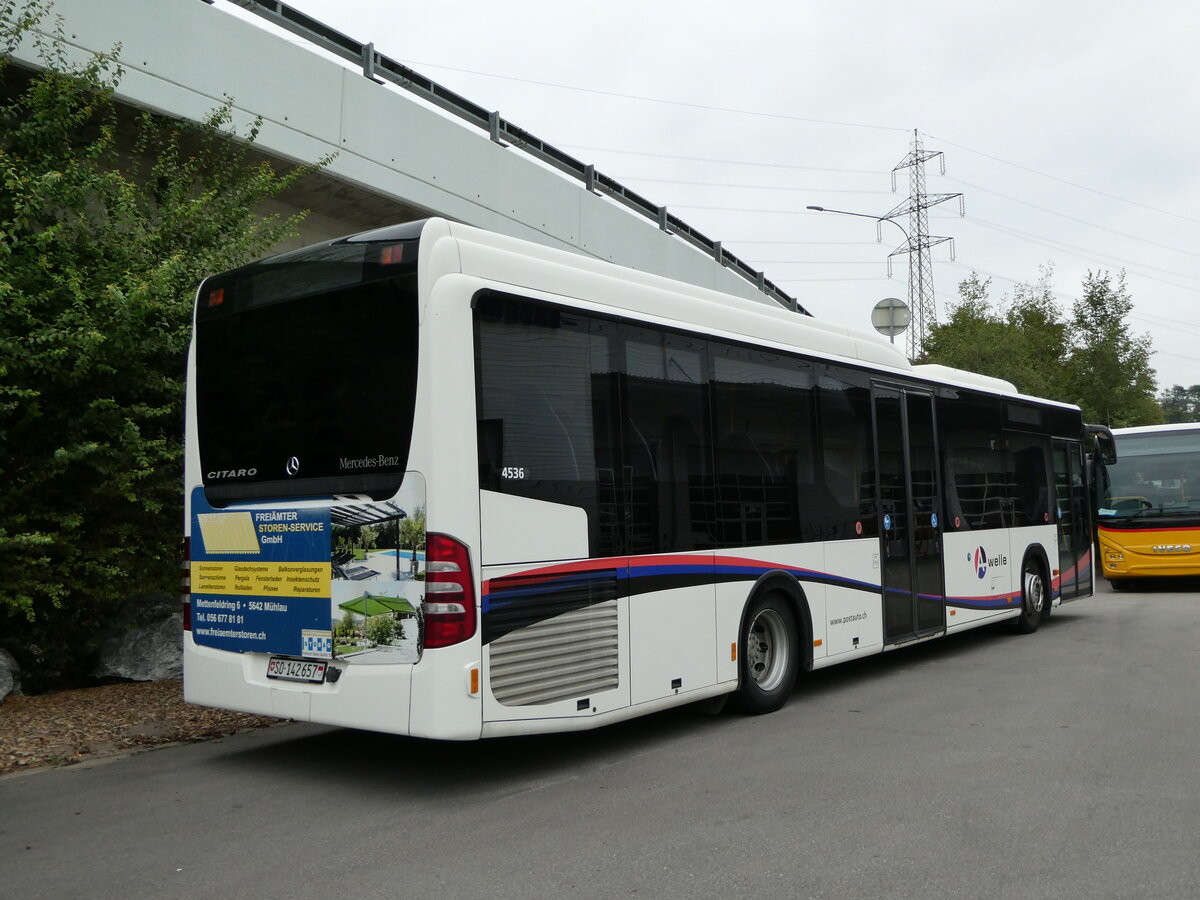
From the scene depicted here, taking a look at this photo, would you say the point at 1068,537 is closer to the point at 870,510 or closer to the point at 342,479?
the point at 870,510

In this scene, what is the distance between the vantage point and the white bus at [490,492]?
18.6 feet

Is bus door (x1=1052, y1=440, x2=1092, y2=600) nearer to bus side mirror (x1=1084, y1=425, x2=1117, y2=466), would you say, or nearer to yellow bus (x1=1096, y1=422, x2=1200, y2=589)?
bus side mirror (x1=1084, y1=425, x2=1117, y2=466)

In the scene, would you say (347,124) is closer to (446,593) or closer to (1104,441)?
(446,593)

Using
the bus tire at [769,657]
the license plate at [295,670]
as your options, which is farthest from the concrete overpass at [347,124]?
the bus tire at [769,657]

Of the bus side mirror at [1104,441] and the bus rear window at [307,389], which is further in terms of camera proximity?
→ the bus side mirror at [1104,441]

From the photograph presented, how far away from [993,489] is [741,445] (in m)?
5.22

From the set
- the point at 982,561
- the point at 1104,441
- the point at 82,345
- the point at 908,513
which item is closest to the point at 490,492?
the point at 82,345

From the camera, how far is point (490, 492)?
18.9 feet

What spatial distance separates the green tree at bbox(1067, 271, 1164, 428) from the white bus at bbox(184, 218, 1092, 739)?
85.8 feet

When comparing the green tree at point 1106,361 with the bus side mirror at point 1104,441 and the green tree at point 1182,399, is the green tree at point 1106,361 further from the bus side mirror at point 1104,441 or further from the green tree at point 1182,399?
the green tree at point 1182,399

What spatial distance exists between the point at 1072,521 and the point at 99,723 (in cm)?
1186

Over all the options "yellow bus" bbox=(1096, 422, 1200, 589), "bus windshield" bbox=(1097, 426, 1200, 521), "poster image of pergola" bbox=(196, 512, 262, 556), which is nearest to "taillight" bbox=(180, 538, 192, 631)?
"poster image of pergola" bbox=(196, 512, 262, 556)

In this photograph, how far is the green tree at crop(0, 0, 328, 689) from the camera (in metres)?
7.97

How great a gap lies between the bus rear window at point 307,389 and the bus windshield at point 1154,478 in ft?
49.9
